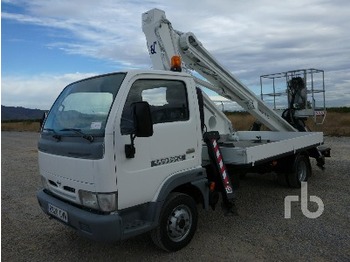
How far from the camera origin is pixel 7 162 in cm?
1285

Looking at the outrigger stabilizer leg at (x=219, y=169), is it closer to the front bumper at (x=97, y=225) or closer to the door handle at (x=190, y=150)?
the door handle at (x=190, y=150)

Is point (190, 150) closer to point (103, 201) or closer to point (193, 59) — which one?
point (103, 201)

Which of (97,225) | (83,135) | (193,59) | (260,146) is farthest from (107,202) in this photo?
(193,59)

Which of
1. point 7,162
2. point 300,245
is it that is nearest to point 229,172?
point 300,245

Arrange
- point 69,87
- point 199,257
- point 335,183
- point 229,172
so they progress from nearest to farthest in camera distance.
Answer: point 199,257, point 69,87, point 229,172, point 335,183

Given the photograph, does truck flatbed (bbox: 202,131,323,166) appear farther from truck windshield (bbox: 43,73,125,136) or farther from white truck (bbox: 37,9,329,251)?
truck windshield (bbox: 43,73,125,136)

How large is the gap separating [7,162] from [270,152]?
1088 centimetres

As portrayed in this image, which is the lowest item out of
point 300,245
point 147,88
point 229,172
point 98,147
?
point 300,245

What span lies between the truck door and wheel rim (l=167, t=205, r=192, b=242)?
47 centimetres

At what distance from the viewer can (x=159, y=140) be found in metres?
3.94

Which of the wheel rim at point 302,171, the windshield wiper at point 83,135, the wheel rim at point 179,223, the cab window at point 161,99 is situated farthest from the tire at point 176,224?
the wheel rim at point 302,171

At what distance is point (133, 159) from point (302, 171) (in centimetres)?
487

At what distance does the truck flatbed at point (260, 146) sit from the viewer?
506cm

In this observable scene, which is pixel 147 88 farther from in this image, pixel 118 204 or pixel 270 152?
pixel 270 152
